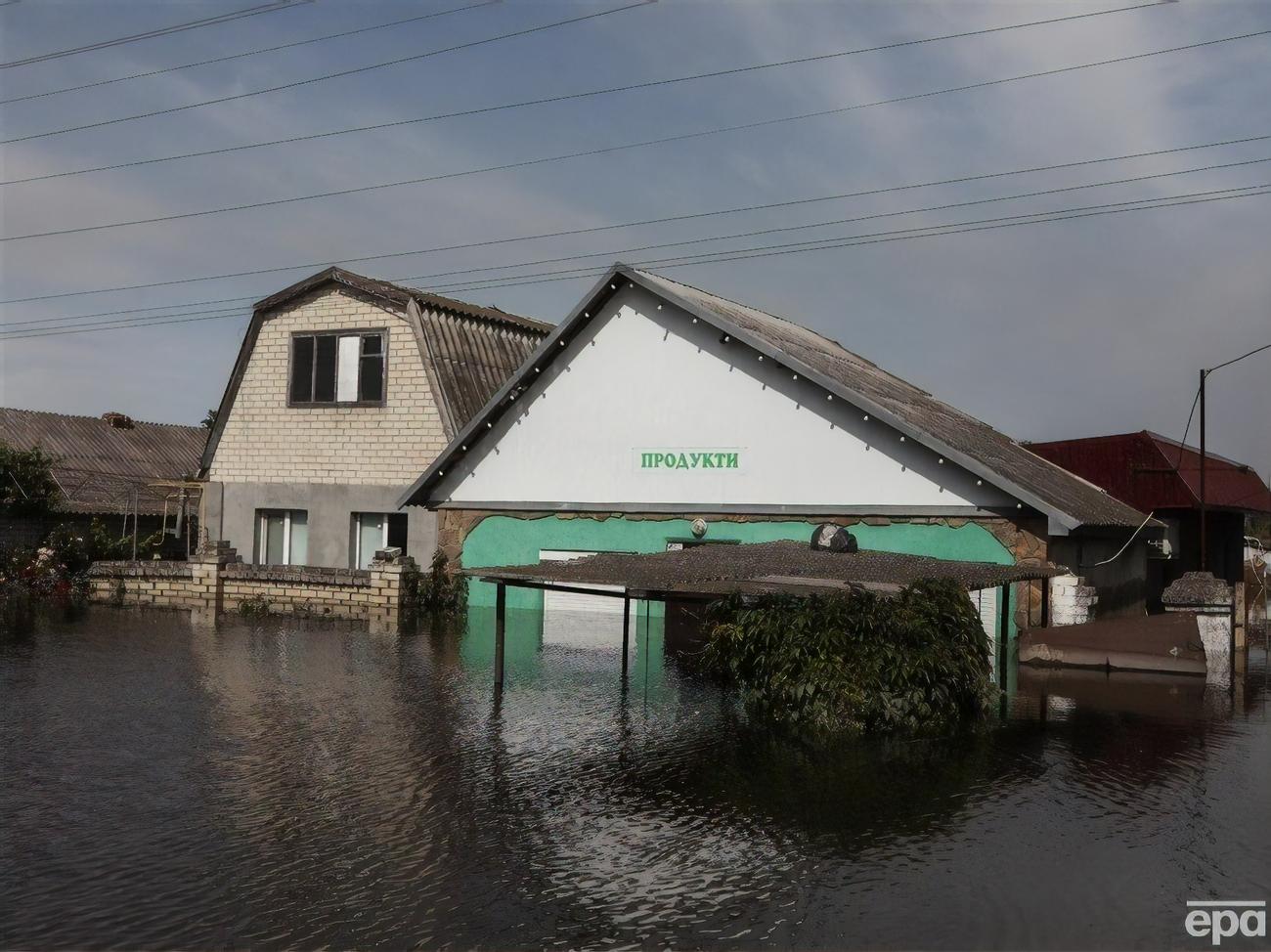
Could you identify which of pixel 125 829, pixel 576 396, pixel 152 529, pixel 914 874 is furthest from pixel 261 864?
pixel 152 529

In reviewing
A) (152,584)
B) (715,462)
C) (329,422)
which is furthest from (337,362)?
(715,462)

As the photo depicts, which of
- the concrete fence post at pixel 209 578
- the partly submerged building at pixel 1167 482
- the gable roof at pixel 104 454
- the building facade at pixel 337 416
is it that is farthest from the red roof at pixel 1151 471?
the gable roof at pixel 104 454

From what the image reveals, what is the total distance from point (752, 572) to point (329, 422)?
15672 millimetres

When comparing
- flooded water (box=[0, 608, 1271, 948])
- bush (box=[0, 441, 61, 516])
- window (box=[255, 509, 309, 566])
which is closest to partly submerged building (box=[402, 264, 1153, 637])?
window (box=[255, 509, 309, 566])

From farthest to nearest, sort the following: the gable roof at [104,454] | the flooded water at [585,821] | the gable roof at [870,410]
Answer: the gable roof at [104,454]
the gable roof at [870,410]
the flooded water at [585,821]

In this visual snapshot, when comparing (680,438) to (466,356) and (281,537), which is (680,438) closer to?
(466,356)

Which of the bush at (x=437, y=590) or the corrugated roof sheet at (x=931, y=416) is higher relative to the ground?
the corrugated roof sheet at (x=931, y=416)

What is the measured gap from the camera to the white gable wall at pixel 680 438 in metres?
22.2

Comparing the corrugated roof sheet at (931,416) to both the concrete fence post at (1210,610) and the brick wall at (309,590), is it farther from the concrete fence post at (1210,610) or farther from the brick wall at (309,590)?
the brick wall at (309,590)

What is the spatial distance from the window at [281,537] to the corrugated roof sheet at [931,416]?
10.8 meters

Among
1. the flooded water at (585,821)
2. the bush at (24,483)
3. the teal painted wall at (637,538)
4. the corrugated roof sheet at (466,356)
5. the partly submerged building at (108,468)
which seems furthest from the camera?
the partly submerged building at (108,468)

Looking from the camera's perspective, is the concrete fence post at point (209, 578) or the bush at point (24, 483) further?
the bush at point (24, 483)

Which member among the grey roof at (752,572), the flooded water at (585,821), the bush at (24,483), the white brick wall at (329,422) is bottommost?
the flooded water at (585,821)

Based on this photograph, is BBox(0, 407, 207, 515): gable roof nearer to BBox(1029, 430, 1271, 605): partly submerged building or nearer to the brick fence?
the brick fence
